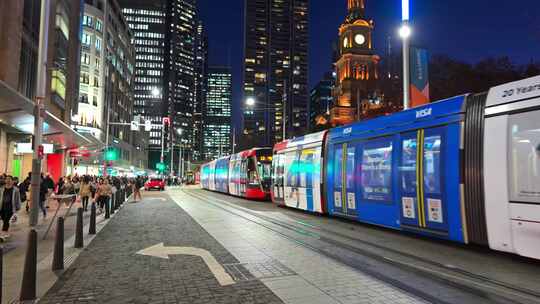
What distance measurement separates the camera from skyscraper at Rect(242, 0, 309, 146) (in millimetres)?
113188

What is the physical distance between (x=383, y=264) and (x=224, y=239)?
4.94 meters

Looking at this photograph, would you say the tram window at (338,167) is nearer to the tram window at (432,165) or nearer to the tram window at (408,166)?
the tram window at (408,166)

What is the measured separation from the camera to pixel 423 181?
10375 mm

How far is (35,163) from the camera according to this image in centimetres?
1226

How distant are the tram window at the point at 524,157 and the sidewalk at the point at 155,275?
5.30 meters

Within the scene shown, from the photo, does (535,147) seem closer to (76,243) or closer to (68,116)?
(76,243)

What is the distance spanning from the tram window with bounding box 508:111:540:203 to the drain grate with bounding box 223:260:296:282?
4.72 m

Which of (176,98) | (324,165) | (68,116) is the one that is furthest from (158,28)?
(324,165)

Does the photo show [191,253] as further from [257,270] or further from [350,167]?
[350,167]

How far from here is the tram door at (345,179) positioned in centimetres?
1397

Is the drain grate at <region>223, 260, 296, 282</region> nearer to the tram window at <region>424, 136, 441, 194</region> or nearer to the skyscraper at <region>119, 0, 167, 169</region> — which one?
the tram window at <region>424, 136, 441, 194</region>

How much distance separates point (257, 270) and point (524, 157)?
5710 millimetres

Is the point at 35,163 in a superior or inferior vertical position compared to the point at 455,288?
superior

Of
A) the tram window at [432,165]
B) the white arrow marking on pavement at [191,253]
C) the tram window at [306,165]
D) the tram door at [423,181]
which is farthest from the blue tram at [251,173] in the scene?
the tram window at [432,165]
